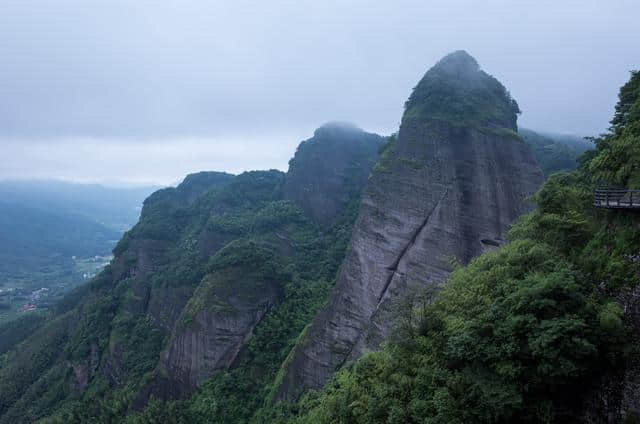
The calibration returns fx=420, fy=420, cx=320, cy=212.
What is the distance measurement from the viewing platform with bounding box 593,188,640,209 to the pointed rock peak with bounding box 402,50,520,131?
15105 mm

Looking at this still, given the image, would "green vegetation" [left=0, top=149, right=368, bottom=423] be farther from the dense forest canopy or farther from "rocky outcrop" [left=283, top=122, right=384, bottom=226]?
"rocky outcrop" [left=283, top=122, right=384, bottom=226]

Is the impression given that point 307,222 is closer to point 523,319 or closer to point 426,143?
point 426,143

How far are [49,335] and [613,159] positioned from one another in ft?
231

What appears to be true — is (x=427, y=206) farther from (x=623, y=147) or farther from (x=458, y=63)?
(x=623, y=147)

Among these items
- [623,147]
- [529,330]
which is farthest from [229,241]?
[529,330]

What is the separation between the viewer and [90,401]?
42.2m

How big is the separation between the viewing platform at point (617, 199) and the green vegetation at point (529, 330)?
50 centimetres

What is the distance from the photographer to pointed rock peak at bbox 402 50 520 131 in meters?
30.0

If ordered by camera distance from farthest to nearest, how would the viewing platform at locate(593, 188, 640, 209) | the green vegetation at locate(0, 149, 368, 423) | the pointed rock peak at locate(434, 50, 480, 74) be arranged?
the green vegetation at locate(0, 149, 368, 423) < the pointed rock peak at locate(434, 50, 480, 74) < the viewing platform at locate(593, 188, 640, 209)

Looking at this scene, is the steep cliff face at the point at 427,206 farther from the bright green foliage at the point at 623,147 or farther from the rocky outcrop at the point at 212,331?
the bright green foliage at the point at 623,147

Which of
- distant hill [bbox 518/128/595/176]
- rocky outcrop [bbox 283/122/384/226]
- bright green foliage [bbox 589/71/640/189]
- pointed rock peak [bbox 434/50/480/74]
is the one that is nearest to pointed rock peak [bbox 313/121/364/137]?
rocky outcrop [bbox 283/122/384/226]

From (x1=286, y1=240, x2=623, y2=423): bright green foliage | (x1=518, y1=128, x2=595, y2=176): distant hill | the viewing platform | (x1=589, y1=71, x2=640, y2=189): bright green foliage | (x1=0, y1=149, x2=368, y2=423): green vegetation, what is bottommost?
(x1=0, y1=149, x2=368, y2=423): green vegetation

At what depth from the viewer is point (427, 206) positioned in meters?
28.5

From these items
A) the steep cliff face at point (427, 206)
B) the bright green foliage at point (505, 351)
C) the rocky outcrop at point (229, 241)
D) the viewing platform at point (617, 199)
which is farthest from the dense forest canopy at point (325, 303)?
the viewing platform at point (617, 199)
